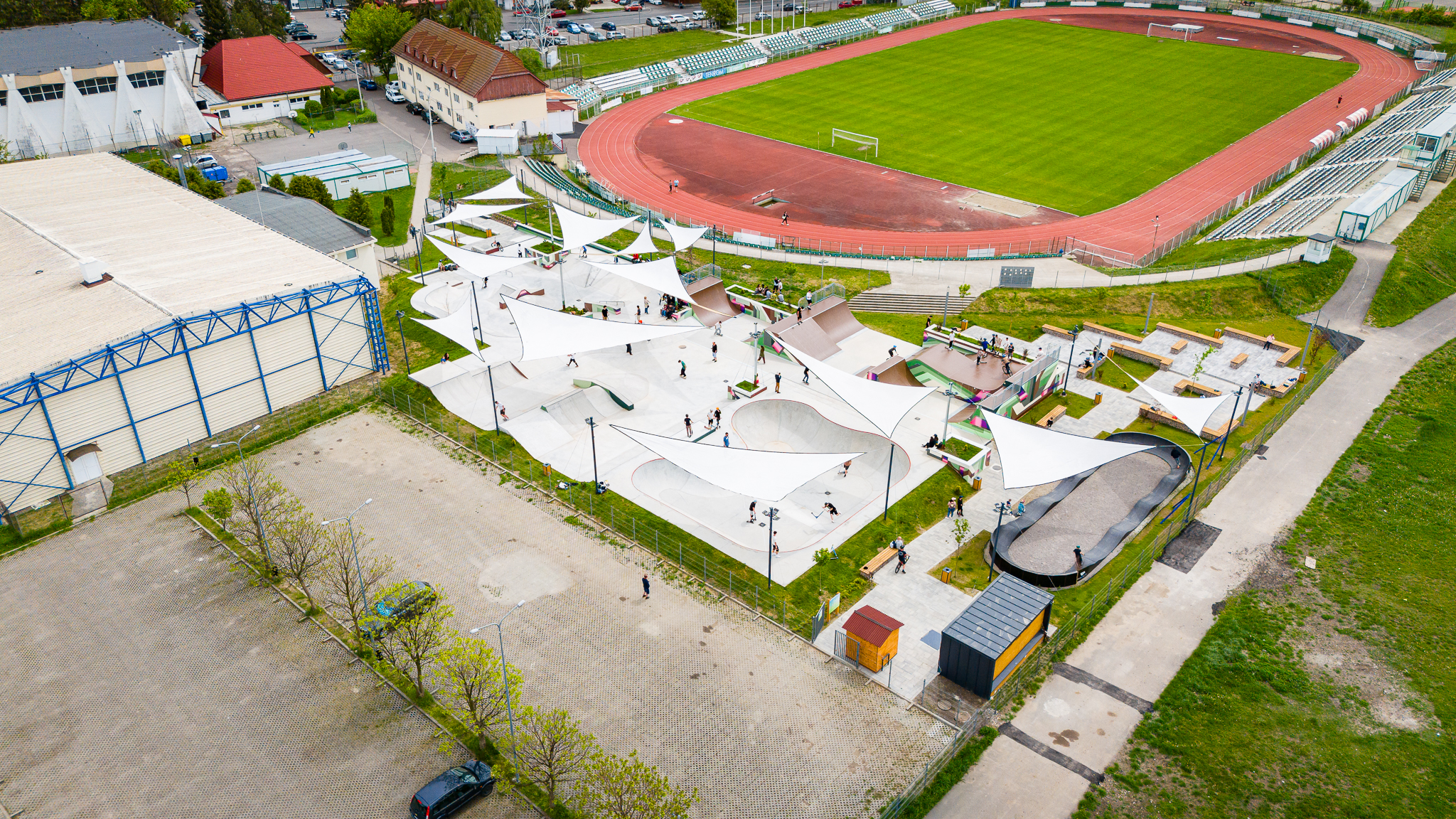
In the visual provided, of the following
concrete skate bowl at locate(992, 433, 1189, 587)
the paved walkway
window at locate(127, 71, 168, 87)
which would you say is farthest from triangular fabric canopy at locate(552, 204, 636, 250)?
window at locate(127, 71, 168, 87)

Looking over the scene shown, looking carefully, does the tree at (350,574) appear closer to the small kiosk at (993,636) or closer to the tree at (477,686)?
the tree at (477,686)

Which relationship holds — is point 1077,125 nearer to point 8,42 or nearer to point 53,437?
point 53,437

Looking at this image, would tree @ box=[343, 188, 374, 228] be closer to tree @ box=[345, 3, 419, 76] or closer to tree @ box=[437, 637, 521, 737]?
tree @ box=[345, 3, 419, 76]

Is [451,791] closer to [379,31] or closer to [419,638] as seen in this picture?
[419,638]

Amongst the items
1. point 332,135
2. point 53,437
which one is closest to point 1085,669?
point 53,437

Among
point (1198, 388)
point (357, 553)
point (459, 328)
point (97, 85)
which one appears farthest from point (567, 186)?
point (1198, 388)

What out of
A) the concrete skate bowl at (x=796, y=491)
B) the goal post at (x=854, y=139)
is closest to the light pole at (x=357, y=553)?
the concrete skate bowl at (x=796, y=491)
